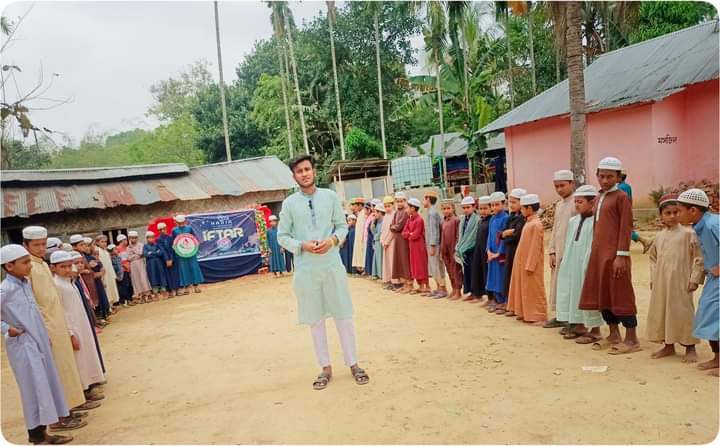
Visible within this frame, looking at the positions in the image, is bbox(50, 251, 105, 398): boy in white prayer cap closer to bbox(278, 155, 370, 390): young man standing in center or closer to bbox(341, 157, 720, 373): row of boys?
bbox(278, 155, 370, 390): young man standing in center

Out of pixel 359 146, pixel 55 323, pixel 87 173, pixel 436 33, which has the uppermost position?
pixel 436 33

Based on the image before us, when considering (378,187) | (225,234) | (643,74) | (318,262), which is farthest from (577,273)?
(378,187)

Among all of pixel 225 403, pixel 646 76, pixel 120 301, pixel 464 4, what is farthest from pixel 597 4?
pixel 225 403

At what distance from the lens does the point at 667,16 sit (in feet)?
62.3

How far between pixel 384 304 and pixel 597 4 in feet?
56.0

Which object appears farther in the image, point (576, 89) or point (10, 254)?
point (576, 89)

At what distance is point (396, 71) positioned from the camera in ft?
82.9

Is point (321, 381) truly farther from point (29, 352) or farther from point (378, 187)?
point (378, 187)

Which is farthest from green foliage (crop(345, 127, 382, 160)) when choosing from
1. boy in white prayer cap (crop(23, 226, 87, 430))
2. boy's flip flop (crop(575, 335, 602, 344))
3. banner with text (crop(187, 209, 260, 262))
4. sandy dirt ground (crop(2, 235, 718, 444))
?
boy in white prayer cap (crop(23, 226, 87, 430))

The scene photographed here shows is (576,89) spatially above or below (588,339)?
above

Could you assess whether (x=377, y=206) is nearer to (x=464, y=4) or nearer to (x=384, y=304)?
(x=384, y=304)

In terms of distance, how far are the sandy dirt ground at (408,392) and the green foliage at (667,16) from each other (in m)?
17.0

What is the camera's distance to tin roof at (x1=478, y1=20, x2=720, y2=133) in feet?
35.4

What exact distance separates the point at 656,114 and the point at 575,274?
871 cm
